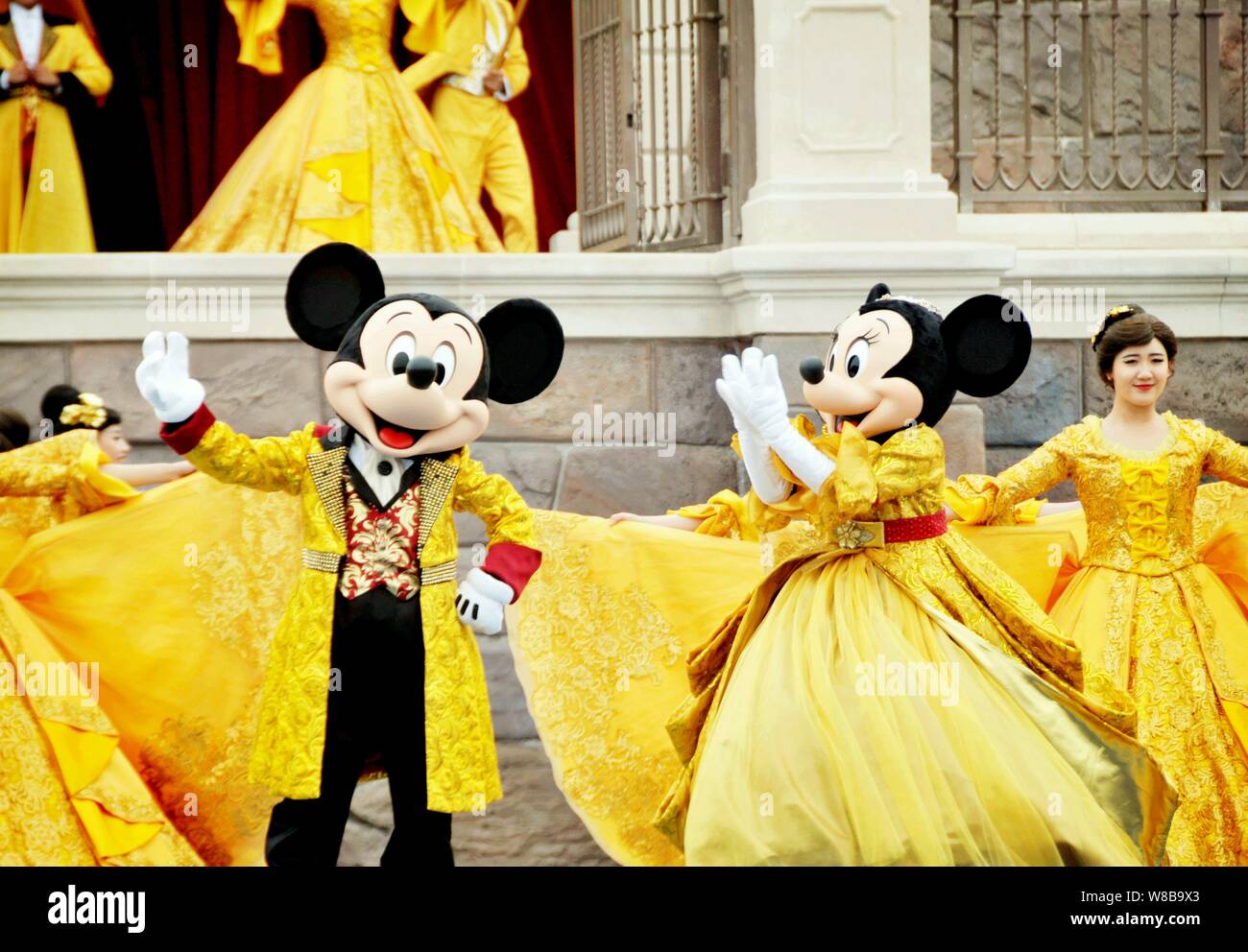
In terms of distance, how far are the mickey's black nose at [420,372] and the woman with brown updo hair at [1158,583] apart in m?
1.40

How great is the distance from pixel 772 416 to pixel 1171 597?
1174 millimetres

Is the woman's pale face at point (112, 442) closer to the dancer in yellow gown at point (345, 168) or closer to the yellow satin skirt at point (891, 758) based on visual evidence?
the dancer in yellow gown at point (345, 168)

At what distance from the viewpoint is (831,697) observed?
325 cm

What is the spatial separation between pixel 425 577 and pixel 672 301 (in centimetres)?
161

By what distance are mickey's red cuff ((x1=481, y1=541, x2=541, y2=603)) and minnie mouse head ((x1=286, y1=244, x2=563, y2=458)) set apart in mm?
235

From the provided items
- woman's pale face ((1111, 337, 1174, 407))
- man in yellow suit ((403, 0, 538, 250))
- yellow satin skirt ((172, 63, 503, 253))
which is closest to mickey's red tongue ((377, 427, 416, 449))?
woman's pale face ((1111, 337, 1174, 407))

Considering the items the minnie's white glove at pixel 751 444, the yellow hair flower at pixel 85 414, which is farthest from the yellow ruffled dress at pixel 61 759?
the minnie's white glove at pixel 751 444

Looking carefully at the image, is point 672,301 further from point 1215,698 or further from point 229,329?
point 1215,698

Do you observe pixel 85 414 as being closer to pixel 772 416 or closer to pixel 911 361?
pixel 772 416

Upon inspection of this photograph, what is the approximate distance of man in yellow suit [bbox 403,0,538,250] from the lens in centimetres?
575

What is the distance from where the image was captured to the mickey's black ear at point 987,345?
11.7 feet

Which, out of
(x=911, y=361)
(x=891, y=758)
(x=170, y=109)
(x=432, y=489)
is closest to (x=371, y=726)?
(x=432, y=489)

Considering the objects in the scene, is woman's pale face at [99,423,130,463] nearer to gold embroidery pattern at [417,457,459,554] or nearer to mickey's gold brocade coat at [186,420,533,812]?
mickey's gold brocade coat at [186,420,533,812]
